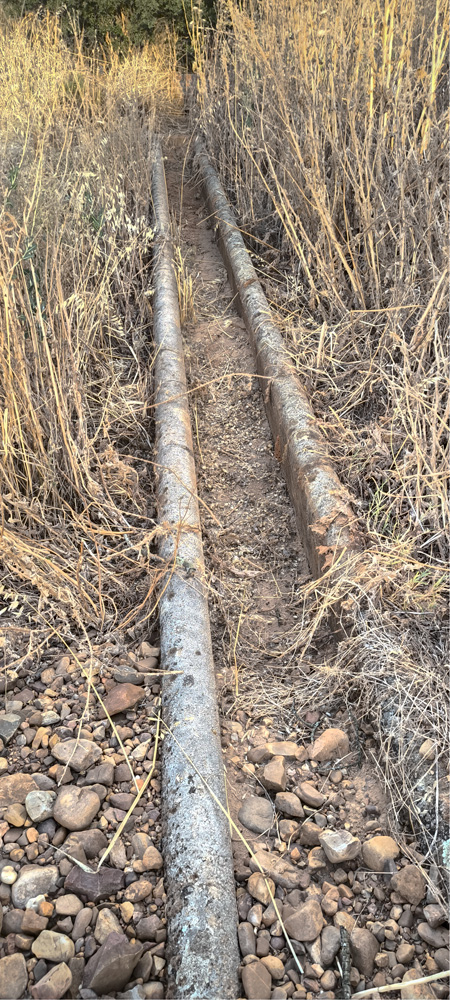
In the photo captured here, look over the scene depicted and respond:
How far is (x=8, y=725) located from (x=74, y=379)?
129cm

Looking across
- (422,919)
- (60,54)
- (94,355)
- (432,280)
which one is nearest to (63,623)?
(422,919)

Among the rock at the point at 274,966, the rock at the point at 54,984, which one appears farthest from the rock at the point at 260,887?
the rock at the point at 54,984

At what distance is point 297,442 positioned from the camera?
294 centimetres

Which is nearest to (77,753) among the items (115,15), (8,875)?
(8,875)

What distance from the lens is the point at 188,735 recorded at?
1902 mm

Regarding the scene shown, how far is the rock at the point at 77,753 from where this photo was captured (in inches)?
73.2

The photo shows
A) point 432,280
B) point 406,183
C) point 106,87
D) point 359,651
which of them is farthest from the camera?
point 106,87

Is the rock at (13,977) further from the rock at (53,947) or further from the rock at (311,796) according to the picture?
the rock at (311,796)

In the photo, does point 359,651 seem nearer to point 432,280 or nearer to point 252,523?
point 252,523

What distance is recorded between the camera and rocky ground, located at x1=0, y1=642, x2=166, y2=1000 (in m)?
1.47

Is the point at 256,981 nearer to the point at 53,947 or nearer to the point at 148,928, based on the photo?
the point at 148,928

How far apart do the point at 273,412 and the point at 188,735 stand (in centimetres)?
184

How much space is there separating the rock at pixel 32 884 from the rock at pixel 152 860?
204 millimetres

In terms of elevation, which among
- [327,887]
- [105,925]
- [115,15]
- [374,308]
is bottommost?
[327,887]
